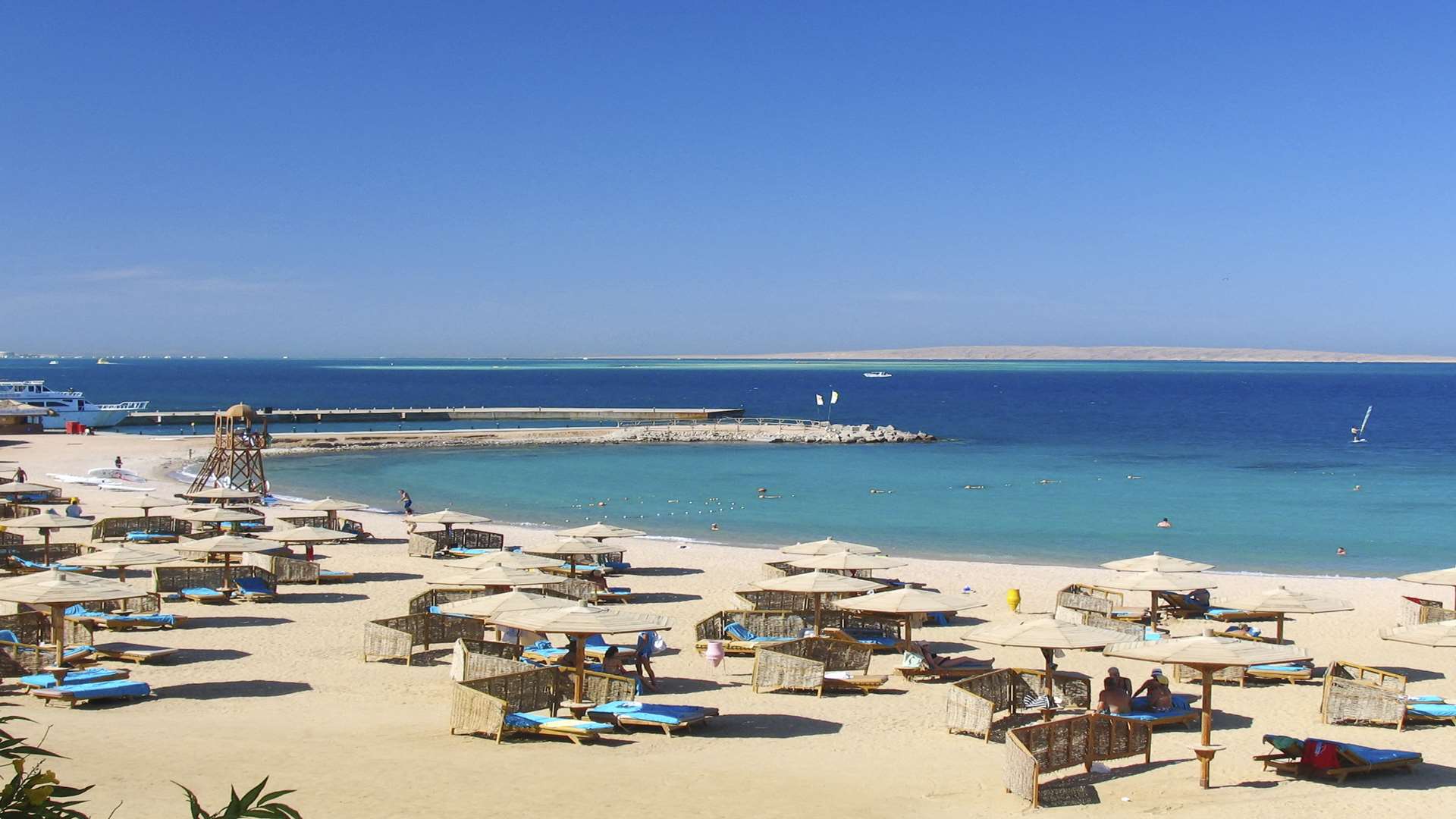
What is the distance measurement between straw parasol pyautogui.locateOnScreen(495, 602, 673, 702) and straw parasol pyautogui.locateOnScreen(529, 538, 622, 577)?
28.8 ft

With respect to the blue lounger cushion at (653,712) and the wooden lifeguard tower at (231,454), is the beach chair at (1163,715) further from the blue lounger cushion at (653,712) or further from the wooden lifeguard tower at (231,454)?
the wooden lifeguard tower at (231,454)

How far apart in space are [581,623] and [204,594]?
11398mm

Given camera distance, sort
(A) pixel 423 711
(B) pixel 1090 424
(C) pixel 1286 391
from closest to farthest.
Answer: (A) pixel 423 711, (B) pixel 1090 424, (C) pixel 1286 391

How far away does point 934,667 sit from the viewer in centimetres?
1712

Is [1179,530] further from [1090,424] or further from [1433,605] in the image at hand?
[1090,424]

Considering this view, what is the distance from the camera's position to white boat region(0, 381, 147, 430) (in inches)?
3127

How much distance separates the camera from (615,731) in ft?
44.7

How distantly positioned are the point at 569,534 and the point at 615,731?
13.4 metres

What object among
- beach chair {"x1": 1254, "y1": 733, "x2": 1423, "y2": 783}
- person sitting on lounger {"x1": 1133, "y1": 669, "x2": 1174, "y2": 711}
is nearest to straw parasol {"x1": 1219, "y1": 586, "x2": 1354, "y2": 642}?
person sitting on lounger {"x1": 1133, "y1": 669, "x2": 1174, "y2": 711}

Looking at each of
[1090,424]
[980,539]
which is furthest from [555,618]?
[1090,424]

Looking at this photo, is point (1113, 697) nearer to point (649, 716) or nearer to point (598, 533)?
point (649, 716)

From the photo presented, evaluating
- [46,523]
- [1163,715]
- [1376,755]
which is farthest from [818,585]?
[46,523]

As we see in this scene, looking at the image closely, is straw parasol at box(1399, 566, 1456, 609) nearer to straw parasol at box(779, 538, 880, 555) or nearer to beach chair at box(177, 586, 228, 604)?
straw parasol at box(779, 538, 880, 555)

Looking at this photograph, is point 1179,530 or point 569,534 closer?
point 569,534
